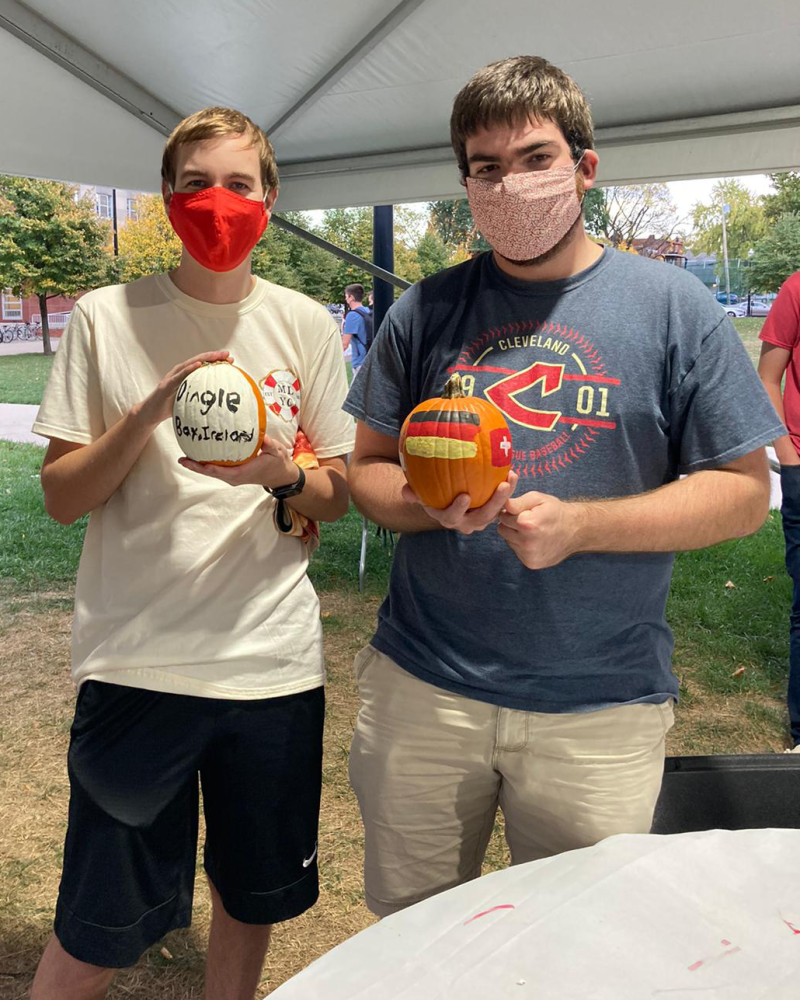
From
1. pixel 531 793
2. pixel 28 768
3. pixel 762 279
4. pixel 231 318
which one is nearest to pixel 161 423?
pixel 231 318

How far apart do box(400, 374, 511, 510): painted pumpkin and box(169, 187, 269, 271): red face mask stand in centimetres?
63

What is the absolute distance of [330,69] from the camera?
409cm

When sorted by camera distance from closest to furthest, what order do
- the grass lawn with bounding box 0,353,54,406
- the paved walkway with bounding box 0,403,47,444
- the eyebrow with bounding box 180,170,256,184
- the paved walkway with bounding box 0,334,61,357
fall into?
the eyebrow with bounding box 180,170,256,184 < the paved walkway with bounding box 0,403,47,444 < the paved walkway with bounding box 0,334,61,357 < the grass lawn with bounding box 0,353,54,406

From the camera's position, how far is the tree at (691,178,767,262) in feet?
32.7

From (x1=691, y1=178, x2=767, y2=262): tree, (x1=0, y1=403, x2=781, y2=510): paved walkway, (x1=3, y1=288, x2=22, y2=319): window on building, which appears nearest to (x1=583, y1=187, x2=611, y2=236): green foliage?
(x1=691, y1=178, x2=767, y2=262): tree

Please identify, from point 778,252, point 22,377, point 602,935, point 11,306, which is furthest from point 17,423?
point 602,935

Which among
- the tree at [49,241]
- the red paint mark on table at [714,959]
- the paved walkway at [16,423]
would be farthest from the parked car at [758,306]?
the paved walkway at [16,423]

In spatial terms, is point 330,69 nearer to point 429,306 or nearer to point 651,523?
point 429,306

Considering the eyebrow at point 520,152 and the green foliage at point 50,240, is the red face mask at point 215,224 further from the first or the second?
the green foliage at point 50,240

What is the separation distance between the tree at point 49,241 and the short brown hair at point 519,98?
46.0 ft

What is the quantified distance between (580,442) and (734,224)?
31.9 feet

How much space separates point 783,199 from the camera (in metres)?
9.88

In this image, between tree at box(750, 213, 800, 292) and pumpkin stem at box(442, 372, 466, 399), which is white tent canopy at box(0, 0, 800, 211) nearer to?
pumpkin stem at box(442, 372, 466, 399)

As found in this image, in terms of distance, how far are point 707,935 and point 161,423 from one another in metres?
1.32
